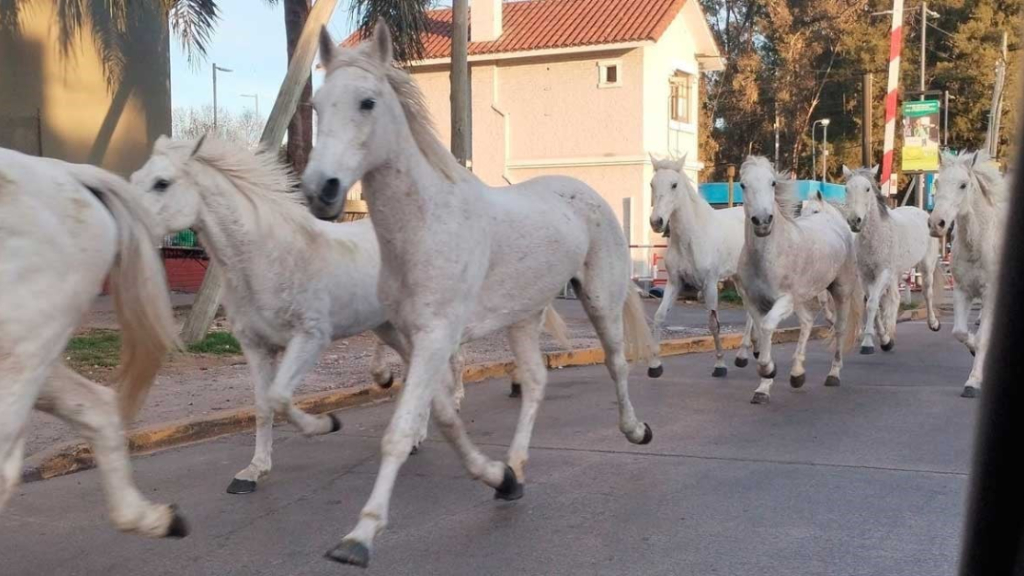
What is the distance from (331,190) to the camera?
4.11 m

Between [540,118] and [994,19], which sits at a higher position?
[994,19]

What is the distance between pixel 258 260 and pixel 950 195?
21.5 feet

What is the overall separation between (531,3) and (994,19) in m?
19.5

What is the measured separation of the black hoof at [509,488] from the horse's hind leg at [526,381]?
17 cm

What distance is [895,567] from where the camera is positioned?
4223mm

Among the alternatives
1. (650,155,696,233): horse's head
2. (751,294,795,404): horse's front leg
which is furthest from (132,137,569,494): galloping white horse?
(650,155,696,233): horse's head

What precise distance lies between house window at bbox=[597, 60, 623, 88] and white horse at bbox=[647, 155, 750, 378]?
20.0 meters

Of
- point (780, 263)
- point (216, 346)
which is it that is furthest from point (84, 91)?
point (780, 263)

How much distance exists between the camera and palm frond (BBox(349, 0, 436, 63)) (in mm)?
13914

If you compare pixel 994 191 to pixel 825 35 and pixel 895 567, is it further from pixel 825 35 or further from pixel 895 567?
pixel 825 35

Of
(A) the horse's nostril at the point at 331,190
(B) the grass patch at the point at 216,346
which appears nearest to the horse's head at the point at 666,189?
(B) the grass patch at the point at 216,346

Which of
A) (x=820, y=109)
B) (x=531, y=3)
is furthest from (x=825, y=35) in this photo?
(x=531, y=3)

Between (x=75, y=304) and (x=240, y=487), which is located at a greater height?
(x=75, y=304)

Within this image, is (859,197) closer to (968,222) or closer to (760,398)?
(968,222)
